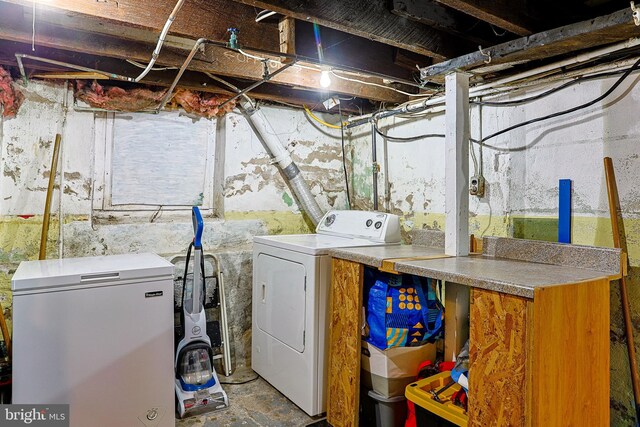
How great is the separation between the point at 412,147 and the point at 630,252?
1.52 metres

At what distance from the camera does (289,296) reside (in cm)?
250

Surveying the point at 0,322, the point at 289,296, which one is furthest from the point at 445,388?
the point at 0,322

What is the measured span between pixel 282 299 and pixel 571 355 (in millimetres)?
1606

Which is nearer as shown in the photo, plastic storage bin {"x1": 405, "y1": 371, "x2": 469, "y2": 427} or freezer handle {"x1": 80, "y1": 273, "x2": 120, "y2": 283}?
plastic storage bin {"x1": 405, "y1": 371, "x2": 469, "y2": 427}

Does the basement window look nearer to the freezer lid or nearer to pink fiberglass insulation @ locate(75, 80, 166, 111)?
pink fiberglass insulation @ locate(75, 80, 166, 111)

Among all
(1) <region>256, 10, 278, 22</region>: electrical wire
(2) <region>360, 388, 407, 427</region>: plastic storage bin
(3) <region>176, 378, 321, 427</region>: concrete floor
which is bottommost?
(3) <region>176, 378, 321, 427</region>: concrete floor

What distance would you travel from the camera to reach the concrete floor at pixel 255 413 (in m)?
2.34

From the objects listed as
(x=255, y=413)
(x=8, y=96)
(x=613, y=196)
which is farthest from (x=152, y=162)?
(x=613, y=196)

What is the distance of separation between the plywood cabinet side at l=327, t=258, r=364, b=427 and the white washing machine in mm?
83

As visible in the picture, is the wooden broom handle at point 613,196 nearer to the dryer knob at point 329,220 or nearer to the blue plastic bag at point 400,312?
the blue plastic bag at point 400,312

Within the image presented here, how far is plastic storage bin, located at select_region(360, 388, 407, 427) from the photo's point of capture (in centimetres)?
206

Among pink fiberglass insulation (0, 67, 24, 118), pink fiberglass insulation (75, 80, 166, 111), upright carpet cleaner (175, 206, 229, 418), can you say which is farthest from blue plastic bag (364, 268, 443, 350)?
pink fiberglass insulation (0, 67, 24, 118)

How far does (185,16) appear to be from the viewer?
1815mm

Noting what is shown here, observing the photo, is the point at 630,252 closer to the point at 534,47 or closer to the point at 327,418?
the point at 534,47
